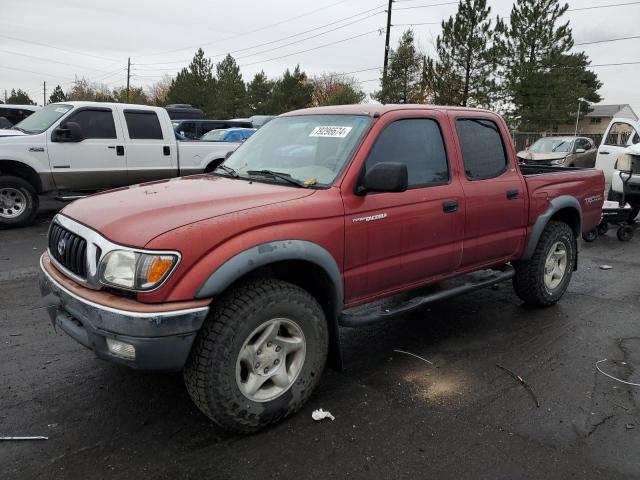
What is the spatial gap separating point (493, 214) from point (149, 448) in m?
3.05

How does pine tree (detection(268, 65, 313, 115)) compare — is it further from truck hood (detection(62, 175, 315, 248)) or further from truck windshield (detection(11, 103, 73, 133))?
truck hood (detection(62, 175, 315, 248))

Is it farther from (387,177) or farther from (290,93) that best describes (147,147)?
(290,93)

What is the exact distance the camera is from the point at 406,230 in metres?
3.64

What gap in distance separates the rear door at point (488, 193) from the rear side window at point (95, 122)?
703 cm

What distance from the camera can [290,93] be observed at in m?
39.8

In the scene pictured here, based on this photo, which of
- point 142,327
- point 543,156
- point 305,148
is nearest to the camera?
point 142,327

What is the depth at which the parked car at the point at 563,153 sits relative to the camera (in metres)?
16.6

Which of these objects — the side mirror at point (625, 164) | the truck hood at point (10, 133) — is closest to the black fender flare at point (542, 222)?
the side mirror at point (625, 164)

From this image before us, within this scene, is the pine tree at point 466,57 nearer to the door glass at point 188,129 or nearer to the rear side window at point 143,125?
the door glass at point 188,129

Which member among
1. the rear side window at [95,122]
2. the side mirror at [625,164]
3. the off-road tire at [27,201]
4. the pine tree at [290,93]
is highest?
the pine tree at [290,93]

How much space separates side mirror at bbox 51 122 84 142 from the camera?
8672mm

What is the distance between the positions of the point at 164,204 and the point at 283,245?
2.40 ft

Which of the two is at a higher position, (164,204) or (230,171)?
(230,171)

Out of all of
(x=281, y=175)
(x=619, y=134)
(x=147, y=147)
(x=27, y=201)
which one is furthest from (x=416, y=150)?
(x=619, y=134)
